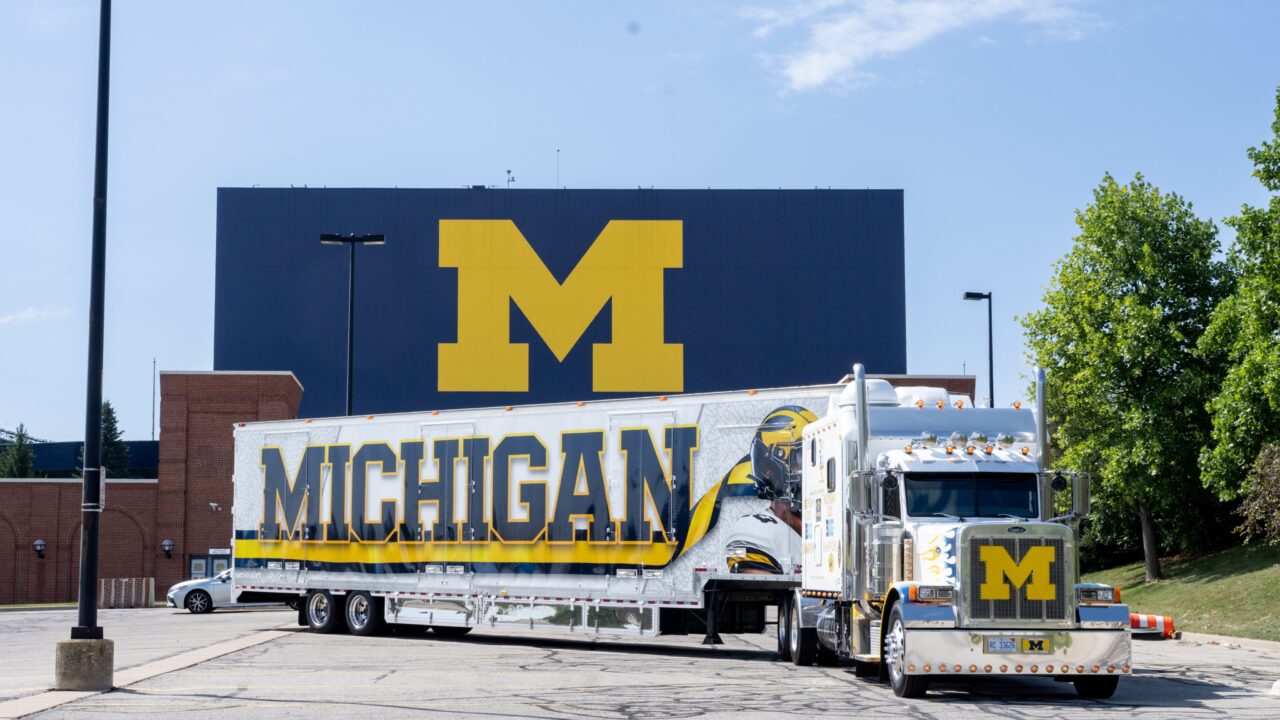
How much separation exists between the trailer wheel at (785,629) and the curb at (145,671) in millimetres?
8789

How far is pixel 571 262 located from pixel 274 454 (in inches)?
1310

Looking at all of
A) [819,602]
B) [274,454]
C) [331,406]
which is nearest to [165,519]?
[331,406]

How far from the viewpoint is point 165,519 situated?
54031mm

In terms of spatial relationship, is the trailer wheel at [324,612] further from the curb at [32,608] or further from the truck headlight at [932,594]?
the curb at [32,608]

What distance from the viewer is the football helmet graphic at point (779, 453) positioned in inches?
876

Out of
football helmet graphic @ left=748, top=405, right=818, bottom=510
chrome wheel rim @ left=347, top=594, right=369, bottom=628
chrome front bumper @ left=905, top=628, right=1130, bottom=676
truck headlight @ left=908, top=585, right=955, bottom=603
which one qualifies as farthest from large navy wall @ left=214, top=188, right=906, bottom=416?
truck headlight @ left=908, top=585, right=955, bottom=603

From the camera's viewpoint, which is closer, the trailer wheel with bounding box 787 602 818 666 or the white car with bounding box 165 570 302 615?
the trailer wheel with bounding box 787 602 818 666

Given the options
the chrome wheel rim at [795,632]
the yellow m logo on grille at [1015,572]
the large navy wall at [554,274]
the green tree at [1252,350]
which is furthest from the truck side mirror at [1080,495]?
the large navy wall at [554,274]

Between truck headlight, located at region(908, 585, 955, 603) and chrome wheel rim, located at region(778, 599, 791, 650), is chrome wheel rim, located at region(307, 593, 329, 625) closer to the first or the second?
chrome wheel rim, located at region(778, 599, 791, 650)

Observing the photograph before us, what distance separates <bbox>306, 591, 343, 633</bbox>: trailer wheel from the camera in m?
29.1

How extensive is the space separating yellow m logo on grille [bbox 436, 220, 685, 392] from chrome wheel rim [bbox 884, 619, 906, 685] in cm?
4488

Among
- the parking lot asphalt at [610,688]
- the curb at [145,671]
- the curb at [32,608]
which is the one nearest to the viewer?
the parking lot asphalt at [610,688]

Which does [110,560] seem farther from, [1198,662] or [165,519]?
[1198,662]

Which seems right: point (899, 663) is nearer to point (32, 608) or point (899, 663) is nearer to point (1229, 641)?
point (1229, 641)
